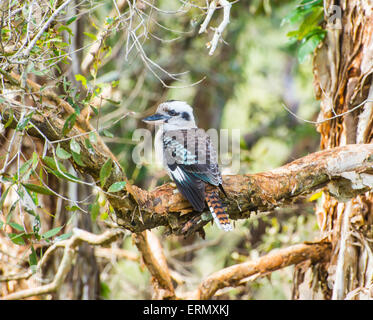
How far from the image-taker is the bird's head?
3.17 m

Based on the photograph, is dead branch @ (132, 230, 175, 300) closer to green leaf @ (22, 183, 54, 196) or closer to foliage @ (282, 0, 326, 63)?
green leaf @ (22, 183, 54, 196)

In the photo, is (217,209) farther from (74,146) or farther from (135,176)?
(135,176)

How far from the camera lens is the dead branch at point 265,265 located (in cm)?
284

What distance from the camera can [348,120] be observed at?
9.11 feet

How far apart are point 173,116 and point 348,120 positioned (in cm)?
117

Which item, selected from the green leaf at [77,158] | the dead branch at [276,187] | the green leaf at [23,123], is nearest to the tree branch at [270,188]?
the dead branch at [276,187]

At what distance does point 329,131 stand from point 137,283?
10.1 feet

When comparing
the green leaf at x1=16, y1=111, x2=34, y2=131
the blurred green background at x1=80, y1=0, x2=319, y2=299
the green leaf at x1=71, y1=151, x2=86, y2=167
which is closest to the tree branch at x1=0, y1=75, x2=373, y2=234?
the green leaf at x1=71, y1=151, x2=86, y2=167

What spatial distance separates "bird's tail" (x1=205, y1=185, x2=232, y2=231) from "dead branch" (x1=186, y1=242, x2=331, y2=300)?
70 centimetres

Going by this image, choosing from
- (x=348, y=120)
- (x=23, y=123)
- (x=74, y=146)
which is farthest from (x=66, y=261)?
(x=348, y=120)

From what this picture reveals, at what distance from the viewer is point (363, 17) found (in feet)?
8.90

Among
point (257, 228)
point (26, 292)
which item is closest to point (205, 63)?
point (257, 228)

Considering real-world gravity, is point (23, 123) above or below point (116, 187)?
above
